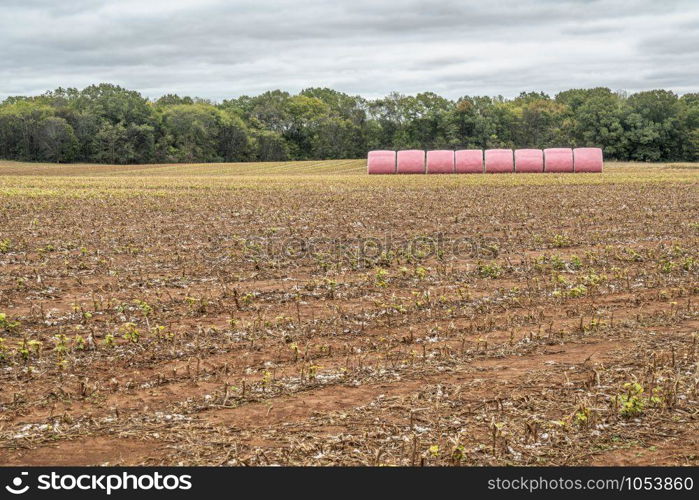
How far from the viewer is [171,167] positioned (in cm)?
7138

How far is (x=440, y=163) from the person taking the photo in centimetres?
5122

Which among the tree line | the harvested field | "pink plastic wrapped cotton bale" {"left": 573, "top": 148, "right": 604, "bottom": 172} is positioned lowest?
the harvested field

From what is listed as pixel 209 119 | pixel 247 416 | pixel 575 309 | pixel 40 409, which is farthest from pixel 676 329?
pixel 209 119

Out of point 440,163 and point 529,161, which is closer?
point 529,161

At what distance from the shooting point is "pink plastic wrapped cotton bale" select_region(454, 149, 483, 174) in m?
50.9

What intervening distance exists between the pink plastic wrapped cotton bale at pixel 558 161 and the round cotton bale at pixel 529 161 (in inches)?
13.8

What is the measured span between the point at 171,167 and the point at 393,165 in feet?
87.3

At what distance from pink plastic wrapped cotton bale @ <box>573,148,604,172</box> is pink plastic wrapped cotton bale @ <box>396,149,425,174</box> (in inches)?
363

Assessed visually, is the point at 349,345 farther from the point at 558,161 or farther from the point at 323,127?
the point at 323,127

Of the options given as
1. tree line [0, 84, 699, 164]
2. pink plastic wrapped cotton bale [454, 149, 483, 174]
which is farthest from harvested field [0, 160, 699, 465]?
tree line [0, 84, 699, 164]

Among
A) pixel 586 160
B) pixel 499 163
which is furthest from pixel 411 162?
pixel 586 160

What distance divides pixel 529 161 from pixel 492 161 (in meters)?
2.19

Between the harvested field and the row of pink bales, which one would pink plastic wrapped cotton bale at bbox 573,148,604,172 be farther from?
the harvested field
